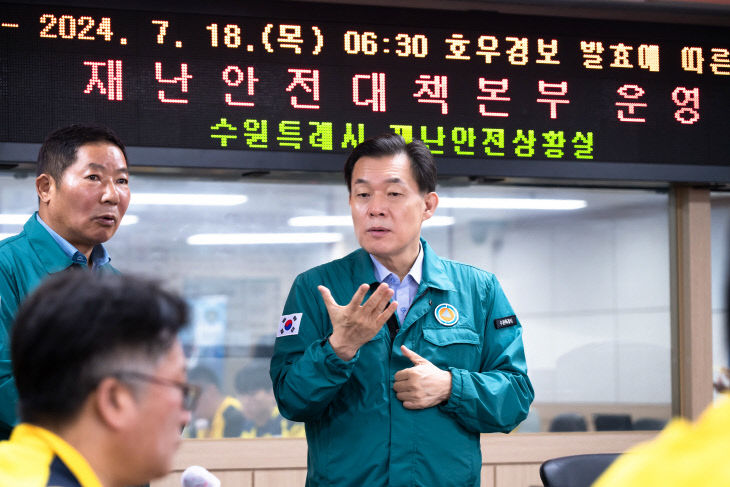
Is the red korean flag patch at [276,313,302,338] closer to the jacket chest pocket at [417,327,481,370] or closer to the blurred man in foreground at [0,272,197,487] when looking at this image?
the jacket chest pocket at [417,327,481,370]

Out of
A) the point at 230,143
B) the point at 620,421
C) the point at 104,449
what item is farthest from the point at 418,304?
the point at 620,421

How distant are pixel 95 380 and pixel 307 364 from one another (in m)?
1.04

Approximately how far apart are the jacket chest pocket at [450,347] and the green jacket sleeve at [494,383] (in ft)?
0.16

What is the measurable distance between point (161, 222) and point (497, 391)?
5.29ft

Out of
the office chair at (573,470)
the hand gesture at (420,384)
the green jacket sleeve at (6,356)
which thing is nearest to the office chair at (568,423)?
the office chair at (573,470)

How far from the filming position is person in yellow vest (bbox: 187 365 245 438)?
11.0 ft

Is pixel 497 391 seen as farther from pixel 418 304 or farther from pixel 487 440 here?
pixel 487 440

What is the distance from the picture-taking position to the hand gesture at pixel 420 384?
2.12 meters

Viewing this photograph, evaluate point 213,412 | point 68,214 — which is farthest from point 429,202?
point 213,412

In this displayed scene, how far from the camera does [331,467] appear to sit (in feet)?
7.08

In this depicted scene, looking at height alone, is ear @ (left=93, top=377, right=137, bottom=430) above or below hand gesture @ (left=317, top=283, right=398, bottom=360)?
below

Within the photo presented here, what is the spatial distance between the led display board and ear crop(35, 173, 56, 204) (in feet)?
2.41

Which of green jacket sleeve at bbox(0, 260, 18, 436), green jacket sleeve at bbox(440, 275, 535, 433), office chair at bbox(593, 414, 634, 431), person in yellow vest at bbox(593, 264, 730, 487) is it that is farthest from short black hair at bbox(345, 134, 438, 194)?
person in yellow vest at bbox(593, 264, 730, 487)

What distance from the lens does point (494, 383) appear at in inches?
86.5
